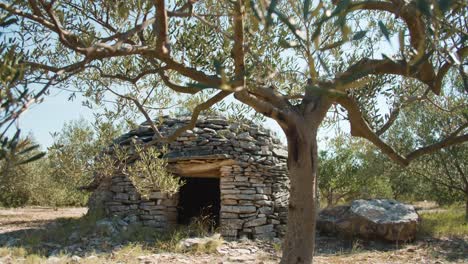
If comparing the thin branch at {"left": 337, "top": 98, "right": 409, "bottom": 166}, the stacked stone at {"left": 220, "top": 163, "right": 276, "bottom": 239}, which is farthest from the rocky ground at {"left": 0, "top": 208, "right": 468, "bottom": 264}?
the thin branch at {"left": 337, "top": 98, "right": 409, "bottom": 166}

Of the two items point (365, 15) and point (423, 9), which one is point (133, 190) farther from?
point (423, 9)

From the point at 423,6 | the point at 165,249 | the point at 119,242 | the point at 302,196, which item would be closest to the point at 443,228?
the point at 165,249

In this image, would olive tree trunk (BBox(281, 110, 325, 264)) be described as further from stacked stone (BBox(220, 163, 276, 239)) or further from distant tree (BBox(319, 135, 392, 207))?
distant tree (BBox(319, 135, 392, 207))

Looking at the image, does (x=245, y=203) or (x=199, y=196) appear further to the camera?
(x=199, y=196)

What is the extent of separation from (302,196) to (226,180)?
5197 mm

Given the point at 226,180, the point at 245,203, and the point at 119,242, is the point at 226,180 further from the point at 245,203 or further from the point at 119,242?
the point at 119,242

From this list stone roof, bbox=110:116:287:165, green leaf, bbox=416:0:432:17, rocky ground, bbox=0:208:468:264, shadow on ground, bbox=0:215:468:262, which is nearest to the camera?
green leaf, bbox=416:0:432:17

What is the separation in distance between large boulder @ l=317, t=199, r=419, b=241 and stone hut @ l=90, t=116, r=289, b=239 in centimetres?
126

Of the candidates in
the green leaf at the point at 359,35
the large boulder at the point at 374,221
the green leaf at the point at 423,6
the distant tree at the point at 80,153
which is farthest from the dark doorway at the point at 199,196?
the green leaf at the point at 423,6

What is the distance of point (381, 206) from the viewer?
32.2ft

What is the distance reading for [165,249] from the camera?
7.99 metres

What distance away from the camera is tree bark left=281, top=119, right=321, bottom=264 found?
4.09 metres

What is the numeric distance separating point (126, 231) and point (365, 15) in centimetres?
626

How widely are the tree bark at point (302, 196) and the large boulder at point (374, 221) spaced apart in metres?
5.54
